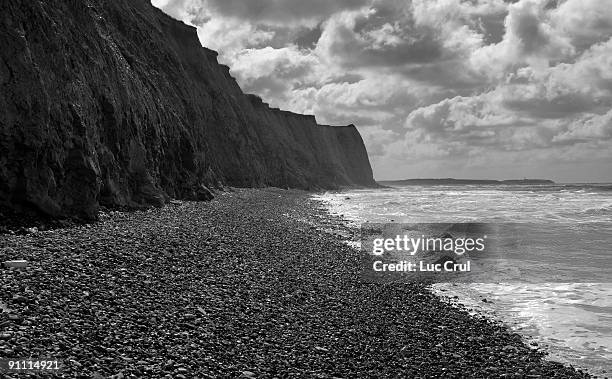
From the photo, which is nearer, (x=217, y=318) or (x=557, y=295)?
(x=217, y=318)

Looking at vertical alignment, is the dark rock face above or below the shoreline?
above

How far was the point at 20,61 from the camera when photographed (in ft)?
50.9

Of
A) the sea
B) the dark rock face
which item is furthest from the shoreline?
the dark rock face

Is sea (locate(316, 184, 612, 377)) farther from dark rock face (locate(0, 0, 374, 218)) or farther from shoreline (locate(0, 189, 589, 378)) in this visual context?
dark rock face (locate(0, 0, 374, 218))

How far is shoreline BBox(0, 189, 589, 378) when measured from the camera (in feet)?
24.0

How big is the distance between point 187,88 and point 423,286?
37336mm

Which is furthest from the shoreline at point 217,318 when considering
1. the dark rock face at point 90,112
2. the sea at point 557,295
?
the dark rock face at point 90,112

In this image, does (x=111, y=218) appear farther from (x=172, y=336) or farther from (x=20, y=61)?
(x=172, y=336)

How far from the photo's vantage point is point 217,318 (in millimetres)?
9594

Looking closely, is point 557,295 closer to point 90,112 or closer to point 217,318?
point 217,318

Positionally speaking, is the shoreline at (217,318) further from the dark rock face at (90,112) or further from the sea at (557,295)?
the dark rock face at (90,112)

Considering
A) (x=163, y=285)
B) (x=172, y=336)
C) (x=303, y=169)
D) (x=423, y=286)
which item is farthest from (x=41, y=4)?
(x=303, y=169)

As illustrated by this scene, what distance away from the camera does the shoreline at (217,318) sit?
7309mm

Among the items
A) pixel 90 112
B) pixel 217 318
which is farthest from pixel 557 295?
pixel 90 112
